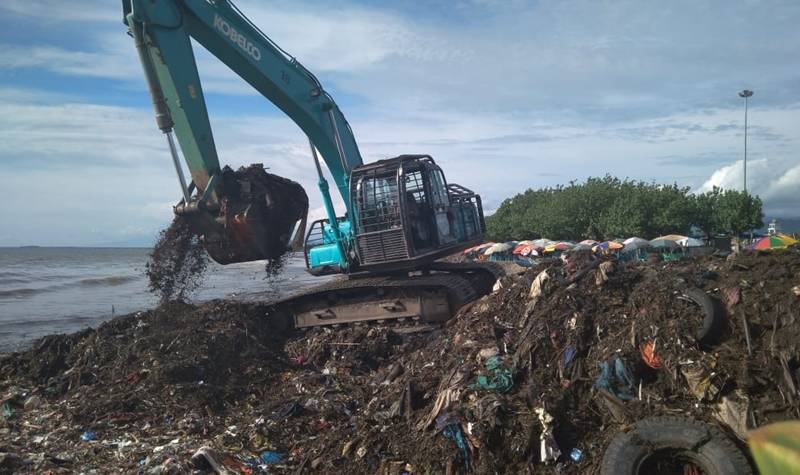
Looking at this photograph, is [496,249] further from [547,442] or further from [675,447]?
[675,447]

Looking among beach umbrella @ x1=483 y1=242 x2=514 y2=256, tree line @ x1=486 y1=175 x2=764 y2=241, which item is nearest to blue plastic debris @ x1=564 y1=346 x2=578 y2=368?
beach umbrella @ x1=483 y1=242 x2=514 y2=256

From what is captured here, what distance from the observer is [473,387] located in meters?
6.04

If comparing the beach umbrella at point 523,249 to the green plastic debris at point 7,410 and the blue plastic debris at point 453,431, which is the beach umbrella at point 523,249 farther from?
the blue plastic debris at point 453,431

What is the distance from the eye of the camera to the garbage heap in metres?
5.26

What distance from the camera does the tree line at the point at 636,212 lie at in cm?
4247

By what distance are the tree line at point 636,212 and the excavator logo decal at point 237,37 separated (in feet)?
118

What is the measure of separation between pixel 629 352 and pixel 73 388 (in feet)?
23.7

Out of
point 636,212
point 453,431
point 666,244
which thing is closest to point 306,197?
point 453,431

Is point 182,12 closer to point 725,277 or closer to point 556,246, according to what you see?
point 725,277

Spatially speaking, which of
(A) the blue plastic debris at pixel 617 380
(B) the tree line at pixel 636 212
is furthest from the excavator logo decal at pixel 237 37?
(B) the tree line at pixel 636 212

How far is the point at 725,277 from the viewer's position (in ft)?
21.2

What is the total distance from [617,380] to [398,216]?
208 inches

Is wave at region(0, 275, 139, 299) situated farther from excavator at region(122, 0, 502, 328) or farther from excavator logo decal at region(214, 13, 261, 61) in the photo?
excavator logo decal at region(214, 13, 261, 61)

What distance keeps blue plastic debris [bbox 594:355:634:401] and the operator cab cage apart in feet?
15.7
